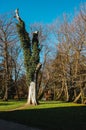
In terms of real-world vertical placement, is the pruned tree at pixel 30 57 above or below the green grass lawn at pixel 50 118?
above

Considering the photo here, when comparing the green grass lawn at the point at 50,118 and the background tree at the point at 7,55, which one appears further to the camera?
the background tree at the point at 7,55

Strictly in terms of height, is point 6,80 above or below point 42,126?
above

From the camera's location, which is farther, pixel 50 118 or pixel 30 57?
pixel 30 57

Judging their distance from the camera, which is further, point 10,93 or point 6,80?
point 10,93

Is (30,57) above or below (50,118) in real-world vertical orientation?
above

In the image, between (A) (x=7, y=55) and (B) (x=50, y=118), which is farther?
(A) (x=7, y=55)

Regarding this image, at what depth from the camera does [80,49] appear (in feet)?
140

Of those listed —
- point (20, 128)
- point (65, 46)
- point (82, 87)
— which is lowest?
point (20, 128)

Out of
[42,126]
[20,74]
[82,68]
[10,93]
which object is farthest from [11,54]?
[42,126]

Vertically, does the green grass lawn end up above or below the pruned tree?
below

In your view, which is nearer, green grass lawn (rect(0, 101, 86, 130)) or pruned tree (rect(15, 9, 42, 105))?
green grass lawn (rect(0, 101, 86, 130))

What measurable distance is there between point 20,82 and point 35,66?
31.6 metres

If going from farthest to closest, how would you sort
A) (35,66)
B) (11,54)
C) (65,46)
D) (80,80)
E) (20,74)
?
1. (20,74)
2. (11,54)
3. (65,46)
4. (80,80)
5. (35,66)

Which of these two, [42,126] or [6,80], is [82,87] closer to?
[6,80]
